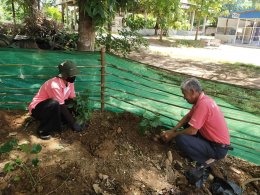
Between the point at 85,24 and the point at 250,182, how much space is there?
3452 millimetres

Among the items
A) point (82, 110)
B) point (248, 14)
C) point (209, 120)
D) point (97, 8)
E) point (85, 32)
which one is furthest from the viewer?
point (248, 14)

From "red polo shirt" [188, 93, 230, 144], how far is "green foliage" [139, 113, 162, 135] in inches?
21.6

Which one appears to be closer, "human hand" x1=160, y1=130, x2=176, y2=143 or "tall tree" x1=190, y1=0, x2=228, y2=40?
"human hand" x1=160, y1=130, x2=176, y2=143

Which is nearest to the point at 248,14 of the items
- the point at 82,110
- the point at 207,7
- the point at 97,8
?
the point at 207,7

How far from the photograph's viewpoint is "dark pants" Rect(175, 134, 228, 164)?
→ 9.64ft

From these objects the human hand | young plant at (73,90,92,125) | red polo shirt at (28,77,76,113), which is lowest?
the human hand

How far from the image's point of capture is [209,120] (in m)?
2.82

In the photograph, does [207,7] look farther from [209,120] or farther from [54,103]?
[54,103]

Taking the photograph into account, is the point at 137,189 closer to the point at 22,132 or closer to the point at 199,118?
the point at 199,118

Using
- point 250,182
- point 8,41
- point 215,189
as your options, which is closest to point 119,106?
point 215,189

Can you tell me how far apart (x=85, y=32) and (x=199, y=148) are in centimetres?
273

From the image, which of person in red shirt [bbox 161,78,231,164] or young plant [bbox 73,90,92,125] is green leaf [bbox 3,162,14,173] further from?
person in red shirt [bbox 161,78,231,164]

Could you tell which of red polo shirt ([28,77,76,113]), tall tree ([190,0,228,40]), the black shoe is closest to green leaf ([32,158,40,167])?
the black shoe

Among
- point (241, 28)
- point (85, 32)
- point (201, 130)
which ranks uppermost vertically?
point (241, 28)
